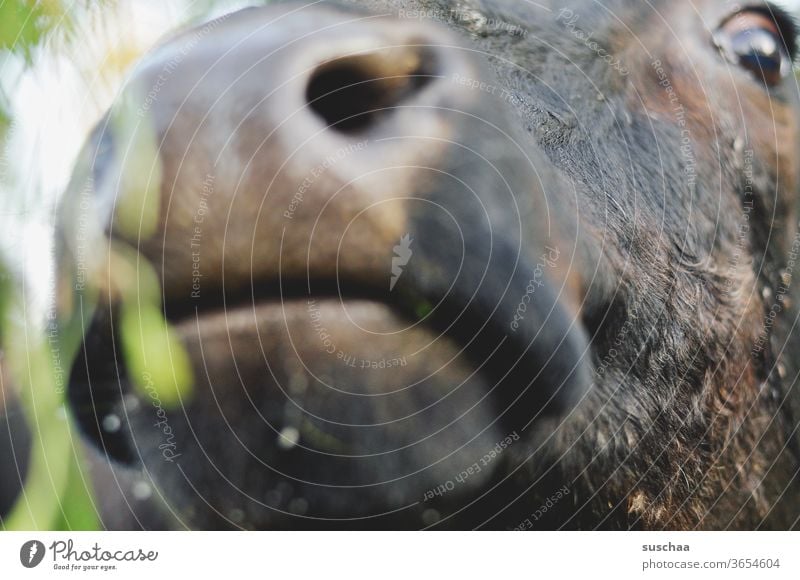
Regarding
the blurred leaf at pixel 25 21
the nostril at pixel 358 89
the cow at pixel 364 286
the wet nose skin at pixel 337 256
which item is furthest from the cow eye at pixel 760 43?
the blurred leaf at pixel 25 21

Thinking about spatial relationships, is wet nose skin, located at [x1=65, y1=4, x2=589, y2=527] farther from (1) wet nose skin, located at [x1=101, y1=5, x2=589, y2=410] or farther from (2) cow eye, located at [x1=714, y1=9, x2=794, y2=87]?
(2) cow eye, located at [x1=714, y1=9, x2=794, y2=87]

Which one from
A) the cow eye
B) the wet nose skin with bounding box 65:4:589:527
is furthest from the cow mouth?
the cow eye

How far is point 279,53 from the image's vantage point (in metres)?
0.92

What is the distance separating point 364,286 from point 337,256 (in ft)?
0.16

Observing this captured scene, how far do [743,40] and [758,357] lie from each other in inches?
25.9

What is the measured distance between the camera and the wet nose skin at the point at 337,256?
872 millimetres

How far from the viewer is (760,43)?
1.63m

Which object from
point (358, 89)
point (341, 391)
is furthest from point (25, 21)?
point (341, 391)

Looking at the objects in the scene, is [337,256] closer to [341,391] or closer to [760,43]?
[341,391]

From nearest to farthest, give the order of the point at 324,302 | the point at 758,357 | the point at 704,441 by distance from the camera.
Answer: the point at 324,302
the point at 704,441
the point at 758,357

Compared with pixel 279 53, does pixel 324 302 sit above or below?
below

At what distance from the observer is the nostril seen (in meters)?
0.88

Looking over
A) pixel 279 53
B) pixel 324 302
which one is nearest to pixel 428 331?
pixel 324 302
